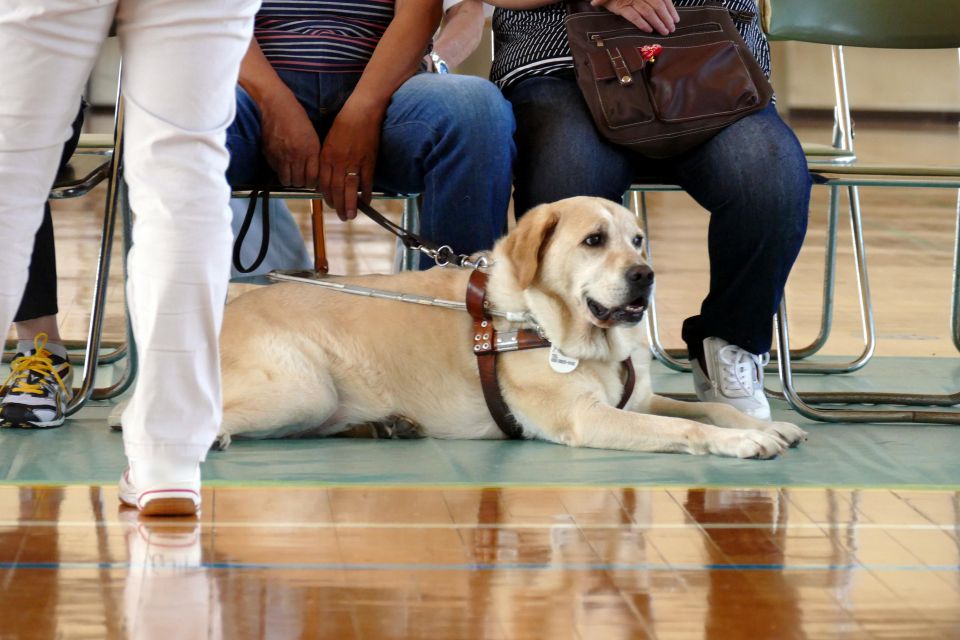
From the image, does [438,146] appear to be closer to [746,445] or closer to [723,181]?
[723,181]

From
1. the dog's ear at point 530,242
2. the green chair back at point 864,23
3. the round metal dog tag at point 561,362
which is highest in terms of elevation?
the green chair back at point 864,23

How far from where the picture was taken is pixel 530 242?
9.30 feet

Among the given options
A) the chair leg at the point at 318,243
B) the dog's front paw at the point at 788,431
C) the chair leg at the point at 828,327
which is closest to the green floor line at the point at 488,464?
the dog's front paw at the point at 788,431

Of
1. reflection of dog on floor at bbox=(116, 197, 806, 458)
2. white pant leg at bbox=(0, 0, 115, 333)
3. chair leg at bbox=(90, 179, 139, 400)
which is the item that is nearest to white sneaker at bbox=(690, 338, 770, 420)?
reflection of dog on floor at bbox=(116, 197, 806, 458)

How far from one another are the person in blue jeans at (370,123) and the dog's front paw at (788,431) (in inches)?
30.0

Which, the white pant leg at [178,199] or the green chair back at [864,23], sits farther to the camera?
the green chair back at [864,23]

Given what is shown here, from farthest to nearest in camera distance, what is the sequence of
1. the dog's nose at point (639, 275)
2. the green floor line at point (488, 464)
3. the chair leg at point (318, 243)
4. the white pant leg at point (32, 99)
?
the chair leg at point (318, 243), the dog's nose at point (639, 275), the green floor line at point (488, 464), the white pant leg at point (32, 99)

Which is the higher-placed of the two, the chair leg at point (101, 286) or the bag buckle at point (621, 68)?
the bag buckle at point (621, 68)

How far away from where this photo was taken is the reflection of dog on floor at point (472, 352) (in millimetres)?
2812

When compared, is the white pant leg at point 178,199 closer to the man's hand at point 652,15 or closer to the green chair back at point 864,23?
the man's hand at point 652,15

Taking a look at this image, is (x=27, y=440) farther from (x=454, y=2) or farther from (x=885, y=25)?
(x=885, y=25)

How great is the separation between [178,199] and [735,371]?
1.55m

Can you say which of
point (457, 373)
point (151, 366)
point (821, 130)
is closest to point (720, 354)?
point (457, 373)

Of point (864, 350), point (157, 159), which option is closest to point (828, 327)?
point (864, 350)
